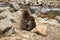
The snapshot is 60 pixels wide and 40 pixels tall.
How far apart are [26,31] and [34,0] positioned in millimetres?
6429

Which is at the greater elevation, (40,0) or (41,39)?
(41,39)

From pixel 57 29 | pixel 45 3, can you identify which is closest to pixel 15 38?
pixel 57 29

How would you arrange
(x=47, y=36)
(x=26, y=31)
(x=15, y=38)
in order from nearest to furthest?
1. (x=15, y=38)
2. (x=47, y=36)
3. (x=26, y=31)

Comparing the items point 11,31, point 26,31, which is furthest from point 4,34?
point 26,31

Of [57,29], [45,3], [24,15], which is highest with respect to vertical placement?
[24,15]

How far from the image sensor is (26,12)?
4637mm

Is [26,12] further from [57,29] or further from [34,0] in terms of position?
[34,0]

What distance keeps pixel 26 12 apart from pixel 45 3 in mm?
5923

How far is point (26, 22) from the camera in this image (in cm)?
464

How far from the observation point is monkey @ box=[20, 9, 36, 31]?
459 cm

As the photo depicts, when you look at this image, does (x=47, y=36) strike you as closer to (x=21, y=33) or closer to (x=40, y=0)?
(x=21, y=33)

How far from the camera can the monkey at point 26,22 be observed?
4586 mm

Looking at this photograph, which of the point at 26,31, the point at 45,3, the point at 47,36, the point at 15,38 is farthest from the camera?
the point at 45,3

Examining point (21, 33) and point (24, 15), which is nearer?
point (21, 33)
